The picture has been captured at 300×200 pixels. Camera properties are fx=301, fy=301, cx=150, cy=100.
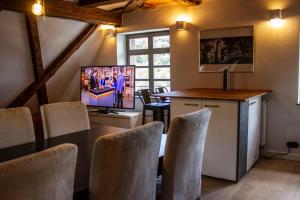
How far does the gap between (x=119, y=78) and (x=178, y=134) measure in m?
3.12

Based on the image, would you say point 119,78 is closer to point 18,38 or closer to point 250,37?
point 18,38

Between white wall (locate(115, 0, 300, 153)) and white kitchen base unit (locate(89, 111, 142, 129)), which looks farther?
white kitchen base unit (locate(89, 111, 142, 129))

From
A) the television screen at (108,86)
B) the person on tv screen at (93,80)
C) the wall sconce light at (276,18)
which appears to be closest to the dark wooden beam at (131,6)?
the television screen at (108,86)

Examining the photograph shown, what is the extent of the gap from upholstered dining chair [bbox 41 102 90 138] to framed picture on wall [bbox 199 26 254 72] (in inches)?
94.7

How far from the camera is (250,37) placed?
420cm

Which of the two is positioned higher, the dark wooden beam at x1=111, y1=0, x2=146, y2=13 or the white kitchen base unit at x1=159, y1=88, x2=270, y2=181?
the dark wooden beam at x1=111, y1=0, x2=146, y2=13

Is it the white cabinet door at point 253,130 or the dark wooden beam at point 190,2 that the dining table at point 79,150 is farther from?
the dark wooden beam at point 190,2

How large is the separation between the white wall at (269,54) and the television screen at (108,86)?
41.7 inches

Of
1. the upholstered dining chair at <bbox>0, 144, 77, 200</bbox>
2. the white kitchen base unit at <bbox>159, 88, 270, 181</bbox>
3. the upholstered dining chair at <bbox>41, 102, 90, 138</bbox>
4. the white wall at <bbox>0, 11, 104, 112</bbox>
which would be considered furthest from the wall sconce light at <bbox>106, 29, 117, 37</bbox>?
the upholstered dining chair at <bbox>0, 144, 77, 200</bbox>

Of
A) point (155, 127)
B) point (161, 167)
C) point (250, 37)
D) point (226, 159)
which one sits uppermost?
point (250, 37)

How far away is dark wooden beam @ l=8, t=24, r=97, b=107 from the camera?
4.80 metres

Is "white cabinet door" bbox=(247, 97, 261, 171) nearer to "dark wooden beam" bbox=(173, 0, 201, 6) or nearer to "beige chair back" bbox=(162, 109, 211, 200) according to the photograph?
"beige chair back" bbox=(162, 109, 211, 200)

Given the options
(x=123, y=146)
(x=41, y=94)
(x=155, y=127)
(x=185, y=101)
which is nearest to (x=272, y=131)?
(x=185, y=101)

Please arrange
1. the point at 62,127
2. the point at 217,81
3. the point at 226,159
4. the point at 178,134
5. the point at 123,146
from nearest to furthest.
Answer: the point at 123,146 < the point at 178,134 < the point at 62,127 < the point at 226,159 < the point at 217,81
